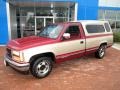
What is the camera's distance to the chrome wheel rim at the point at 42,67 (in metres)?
5.96

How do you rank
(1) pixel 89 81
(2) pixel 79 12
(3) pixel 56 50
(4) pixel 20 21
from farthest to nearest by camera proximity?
(4) pixel 20 21 < (2) pixel 79 12 < (3) pixel 56 50 < (1) pixel 89 81

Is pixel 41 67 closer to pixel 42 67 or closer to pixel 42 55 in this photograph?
pixel 42 67

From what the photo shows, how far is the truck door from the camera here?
649 cm

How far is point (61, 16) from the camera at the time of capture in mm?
17969

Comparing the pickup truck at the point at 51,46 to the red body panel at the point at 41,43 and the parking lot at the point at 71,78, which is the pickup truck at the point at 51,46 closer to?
the red body panel at the point at 41,43

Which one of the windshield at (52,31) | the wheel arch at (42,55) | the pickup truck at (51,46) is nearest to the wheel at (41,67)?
the pickup truck at (51,46)

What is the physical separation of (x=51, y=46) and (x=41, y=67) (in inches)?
33.2

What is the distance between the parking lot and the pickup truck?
0.46 meters

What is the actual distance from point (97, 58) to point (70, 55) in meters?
2.67

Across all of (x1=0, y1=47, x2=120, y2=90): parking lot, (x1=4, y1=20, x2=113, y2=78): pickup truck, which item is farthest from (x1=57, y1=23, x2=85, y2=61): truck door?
(x1=0, y1=47, x2=120, y2=90): parking lot

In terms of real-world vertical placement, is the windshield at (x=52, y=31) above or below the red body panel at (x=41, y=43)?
above

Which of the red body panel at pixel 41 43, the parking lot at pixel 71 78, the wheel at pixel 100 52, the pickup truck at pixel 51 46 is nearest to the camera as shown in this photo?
the parking lot at pixel 71 78

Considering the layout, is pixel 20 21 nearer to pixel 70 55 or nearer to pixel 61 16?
pixel 61 16

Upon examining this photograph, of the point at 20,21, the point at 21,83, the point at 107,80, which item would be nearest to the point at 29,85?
the point at 21,83
